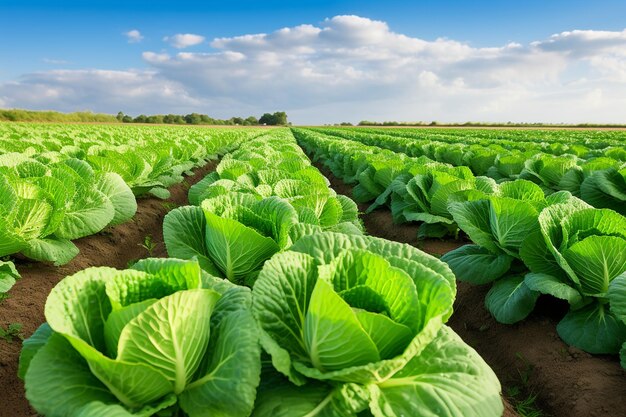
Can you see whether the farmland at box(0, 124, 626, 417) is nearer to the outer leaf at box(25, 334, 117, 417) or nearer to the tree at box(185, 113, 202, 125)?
the outer leaf at box(25, 334, 117, 417)

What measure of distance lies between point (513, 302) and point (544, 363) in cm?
49

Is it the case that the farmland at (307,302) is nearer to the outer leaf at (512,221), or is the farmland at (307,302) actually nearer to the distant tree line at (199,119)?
the outer leaf at (512,221)

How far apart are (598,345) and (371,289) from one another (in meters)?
2.50

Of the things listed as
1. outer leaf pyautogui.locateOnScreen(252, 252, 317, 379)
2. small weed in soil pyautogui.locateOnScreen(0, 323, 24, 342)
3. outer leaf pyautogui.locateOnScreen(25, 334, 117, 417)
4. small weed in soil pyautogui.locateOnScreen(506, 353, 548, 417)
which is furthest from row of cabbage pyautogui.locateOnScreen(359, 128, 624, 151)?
outer leaf pyautogui.locateOnScreen(25, 334, 117, 417)

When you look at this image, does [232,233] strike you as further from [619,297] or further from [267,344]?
[619,297]

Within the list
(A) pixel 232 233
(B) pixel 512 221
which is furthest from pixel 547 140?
(A) pixel 232 233

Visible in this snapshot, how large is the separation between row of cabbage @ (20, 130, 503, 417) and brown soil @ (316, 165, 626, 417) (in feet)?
5.65

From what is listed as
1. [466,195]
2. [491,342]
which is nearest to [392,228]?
[466,195]

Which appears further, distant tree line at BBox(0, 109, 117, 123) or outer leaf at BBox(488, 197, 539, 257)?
distant tree line at BBox(0, 109, 117, 123)

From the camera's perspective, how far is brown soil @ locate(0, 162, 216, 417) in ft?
10.6

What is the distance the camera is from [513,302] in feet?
12.2

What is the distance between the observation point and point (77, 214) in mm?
4871

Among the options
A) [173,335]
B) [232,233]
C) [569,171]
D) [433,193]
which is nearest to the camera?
[173,335]

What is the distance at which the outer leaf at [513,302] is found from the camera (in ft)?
12.1
